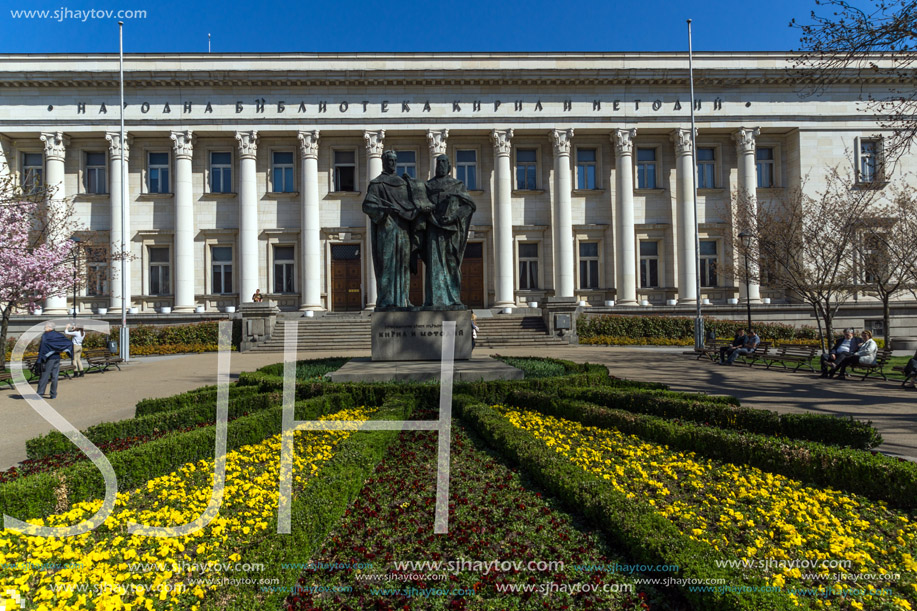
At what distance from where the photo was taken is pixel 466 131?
110 feet

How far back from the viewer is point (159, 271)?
3412 cm

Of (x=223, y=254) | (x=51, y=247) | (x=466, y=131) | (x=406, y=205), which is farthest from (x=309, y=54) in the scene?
(x=406, y=205)

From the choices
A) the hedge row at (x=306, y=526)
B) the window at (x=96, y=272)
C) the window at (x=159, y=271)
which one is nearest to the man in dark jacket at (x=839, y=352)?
the hedge row at (x=306, y=526)

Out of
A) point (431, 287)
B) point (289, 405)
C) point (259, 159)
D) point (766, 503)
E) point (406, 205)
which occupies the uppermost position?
point (259, 159)

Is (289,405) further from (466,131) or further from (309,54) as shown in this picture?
(309,54)

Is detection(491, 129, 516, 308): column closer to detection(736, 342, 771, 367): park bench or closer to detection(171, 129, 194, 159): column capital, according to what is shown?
detection(736, 342, 771, 367): park bench

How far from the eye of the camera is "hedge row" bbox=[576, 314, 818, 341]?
2872 centimetres

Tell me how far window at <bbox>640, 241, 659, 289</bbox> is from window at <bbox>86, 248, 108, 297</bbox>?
3039 centimetres

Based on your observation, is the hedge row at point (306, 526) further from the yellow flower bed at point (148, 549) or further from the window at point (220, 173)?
the window at point (220, 173)

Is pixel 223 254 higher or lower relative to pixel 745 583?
higher

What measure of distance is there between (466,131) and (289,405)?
29.0 m

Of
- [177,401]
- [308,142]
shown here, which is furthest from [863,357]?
[308,142]

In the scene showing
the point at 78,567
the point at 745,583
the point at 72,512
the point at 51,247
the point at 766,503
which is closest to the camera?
the point at 745,583

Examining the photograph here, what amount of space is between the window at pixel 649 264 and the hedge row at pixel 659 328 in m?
6.59
